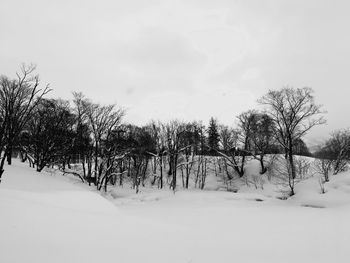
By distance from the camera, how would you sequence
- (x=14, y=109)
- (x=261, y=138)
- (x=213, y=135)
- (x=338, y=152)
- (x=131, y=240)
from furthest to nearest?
(x=213, y=135), (x=261, y=138), (x=338, y=152), (x=14, y=109), (x=131, y=240)

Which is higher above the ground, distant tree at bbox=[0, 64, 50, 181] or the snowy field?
distant tree at bbox=[0, 64, 50, 181]

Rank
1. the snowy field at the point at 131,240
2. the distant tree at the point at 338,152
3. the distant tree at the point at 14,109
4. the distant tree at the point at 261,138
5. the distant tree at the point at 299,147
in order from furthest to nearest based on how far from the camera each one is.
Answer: the distant tree at the point at 299,147 → the distant tree at the point at 261,138 → the distant tree at the point at 338,152 → the distant tree at the point at 14,109 → the snowy field at the point at 131,240

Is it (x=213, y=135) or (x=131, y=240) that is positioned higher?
(x=213, y=135)

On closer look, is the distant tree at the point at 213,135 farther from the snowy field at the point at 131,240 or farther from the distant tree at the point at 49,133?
the snowy field at the point at 131,240

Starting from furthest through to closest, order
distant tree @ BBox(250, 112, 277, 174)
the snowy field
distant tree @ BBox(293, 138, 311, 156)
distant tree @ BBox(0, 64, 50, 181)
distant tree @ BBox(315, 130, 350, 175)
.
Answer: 1. distant tree @ BBox(293, 138, 311, 156)
2. distant tree @ BBox(250, 112, 277, 174)
3. distant tree @ BBox(315, 130, 350, 175)
4. distant tree @ BBox(0, 64, 50, 181)
5. the snowy field

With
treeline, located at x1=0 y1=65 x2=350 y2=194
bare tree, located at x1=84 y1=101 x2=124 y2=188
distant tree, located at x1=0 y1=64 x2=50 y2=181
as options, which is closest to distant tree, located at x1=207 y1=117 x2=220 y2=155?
treeline, located at x1=0 y1=65 x2=350 y2=194

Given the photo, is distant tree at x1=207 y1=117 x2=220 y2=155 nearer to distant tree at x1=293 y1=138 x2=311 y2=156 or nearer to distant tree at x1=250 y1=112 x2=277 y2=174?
distant tree at x1=250 y1=112 x2=277 y2=174

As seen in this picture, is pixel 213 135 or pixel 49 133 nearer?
pixel 49 133

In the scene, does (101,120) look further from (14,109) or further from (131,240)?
(131,240)

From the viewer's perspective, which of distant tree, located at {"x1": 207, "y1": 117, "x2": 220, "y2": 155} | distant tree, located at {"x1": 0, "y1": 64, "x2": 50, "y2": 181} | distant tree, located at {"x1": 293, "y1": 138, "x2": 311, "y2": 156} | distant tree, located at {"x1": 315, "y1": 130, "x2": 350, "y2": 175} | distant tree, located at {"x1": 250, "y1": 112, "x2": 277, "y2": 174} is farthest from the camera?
distant tree, located at {"x1": 207, "y1": 117, "x2": 220, "y2": 155}

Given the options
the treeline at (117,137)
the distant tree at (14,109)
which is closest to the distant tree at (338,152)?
the treeline at (117,137)

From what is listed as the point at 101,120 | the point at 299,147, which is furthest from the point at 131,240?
the point at 299,147

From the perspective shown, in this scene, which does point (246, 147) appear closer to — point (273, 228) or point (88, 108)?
point (88, 108)

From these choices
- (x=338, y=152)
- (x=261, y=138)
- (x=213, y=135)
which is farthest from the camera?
(x=213, y=135)
